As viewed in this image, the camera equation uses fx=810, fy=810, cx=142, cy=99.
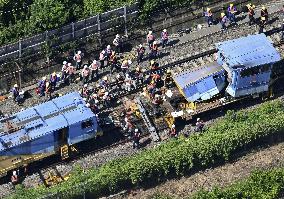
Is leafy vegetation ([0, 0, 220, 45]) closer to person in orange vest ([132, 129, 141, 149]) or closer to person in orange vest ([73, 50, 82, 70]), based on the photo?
person in orange vest ([73, 50, 82, 70])

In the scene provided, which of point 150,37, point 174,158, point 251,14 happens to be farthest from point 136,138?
point 251,14

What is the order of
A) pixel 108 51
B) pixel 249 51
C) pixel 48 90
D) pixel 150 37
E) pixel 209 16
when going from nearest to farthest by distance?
pixel 249 51, pixel 48 90, pixel 108 51, pixel 150 37, pixel 209 16

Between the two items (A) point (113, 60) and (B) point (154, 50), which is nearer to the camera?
(A) point (113, 60)

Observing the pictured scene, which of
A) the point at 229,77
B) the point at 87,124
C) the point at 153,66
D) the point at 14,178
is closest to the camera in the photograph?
the point at 14,178

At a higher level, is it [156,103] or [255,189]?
[156,103]

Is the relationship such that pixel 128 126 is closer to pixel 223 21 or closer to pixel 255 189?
pixel 255 189

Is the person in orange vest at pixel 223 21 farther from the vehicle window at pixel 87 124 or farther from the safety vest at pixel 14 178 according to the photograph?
the safety vest at pixel 14 178
